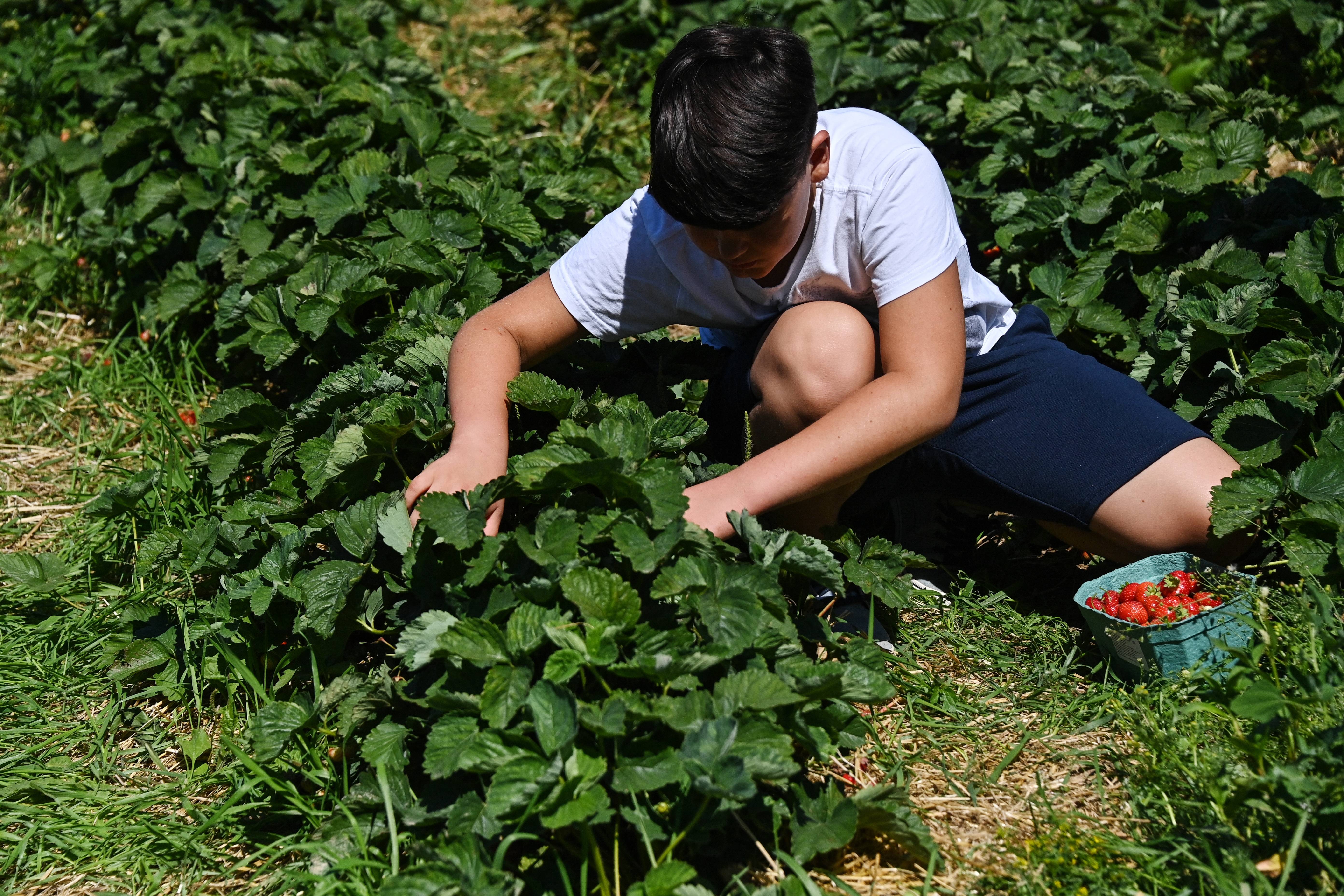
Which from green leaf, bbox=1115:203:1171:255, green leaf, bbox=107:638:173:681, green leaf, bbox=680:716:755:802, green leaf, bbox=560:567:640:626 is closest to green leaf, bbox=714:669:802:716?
green leaf, bbox=680:716:755:802

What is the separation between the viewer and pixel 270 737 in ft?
6.20

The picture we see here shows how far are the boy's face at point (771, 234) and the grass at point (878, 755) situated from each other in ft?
2.65

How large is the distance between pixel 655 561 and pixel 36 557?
5.46ft

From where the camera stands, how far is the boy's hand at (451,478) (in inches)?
76.5

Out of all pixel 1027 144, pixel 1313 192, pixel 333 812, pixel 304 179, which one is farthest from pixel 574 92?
pixel 333 812

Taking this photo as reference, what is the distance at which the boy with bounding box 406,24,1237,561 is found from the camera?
184 cm

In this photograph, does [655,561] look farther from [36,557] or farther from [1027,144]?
[1027,144]

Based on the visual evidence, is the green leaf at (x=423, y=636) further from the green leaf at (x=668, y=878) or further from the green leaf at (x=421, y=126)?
the green leaf at (x=421, y=126)

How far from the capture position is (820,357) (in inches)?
81.4

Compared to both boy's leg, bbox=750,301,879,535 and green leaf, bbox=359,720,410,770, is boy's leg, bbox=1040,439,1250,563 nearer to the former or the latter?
boy's leg, bbox=750,301,879,535

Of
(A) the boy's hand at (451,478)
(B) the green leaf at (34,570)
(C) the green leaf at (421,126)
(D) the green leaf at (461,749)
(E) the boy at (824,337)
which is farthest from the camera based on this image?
(C) the green leaf at (421,126)

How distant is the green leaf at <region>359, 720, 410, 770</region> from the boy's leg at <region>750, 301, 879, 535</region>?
750 mm

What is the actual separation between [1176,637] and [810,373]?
0.79 m

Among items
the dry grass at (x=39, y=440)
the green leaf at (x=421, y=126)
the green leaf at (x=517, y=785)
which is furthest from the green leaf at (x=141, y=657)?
the green leaf at (x=421, y=126)
